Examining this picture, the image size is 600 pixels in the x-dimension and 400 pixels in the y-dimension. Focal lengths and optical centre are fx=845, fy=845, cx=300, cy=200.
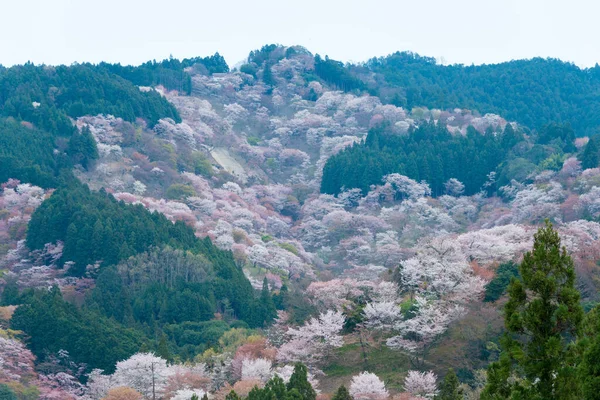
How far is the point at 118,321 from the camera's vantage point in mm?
57500

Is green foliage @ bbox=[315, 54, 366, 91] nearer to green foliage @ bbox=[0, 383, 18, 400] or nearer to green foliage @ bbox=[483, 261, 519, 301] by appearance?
green foliage @ bbox=[483, 261, 519, 301]

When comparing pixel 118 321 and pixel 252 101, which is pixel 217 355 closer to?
pixel 118 321

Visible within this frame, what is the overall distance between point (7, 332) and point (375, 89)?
85.6 meters

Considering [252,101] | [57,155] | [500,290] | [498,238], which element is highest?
[252,101]

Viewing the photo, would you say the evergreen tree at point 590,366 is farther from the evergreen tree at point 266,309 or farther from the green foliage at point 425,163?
the green foliage at point 425,163

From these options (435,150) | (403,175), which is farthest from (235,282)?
(435,150)

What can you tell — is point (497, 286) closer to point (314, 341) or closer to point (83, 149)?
point (314, 341)

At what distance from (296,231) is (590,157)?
29912mm

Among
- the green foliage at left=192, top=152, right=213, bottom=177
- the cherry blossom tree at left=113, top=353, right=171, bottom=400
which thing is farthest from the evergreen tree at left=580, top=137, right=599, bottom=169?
the cherry blossom tree at left=113, top=353, right=171, bottom=400

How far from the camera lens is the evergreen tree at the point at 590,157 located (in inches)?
2975

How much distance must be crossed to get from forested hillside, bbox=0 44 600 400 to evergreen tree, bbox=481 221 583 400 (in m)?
0.04

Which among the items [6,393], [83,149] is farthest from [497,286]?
[83,149]

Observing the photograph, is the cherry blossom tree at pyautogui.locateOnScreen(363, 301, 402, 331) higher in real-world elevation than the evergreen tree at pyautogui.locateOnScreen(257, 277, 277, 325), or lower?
lower

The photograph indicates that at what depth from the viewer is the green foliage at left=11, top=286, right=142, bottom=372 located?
49.8 metres
